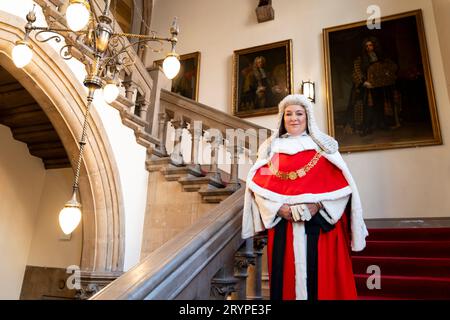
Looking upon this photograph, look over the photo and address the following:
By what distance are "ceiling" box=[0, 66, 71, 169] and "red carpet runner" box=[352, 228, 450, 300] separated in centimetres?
397

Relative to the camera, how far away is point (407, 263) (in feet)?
9.09

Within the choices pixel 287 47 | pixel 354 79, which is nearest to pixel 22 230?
pixel 287 47

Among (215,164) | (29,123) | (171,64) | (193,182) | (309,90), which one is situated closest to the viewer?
(171,64)

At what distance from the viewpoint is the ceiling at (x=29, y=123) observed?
3912mm

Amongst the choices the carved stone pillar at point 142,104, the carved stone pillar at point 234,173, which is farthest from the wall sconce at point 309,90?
the carved stone pillar at point 142,104

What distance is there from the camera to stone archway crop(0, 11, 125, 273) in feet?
10.2

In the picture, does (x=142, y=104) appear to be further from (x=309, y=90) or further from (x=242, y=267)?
(x=242, y=267)

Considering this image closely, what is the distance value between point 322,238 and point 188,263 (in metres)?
0.72

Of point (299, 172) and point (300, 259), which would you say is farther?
point (299, 172)

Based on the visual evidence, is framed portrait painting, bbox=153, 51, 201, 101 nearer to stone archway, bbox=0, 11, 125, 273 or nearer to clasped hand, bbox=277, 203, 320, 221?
stone archway, bbox=0, 11, 125, 273

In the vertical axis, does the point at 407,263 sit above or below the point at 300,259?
above

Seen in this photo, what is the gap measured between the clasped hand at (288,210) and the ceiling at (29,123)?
11.4 ft

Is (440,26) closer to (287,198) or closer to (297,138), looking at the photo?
(297,138)

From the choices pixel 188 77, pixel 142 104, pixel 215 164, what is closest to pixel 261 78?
pixel 188 77
